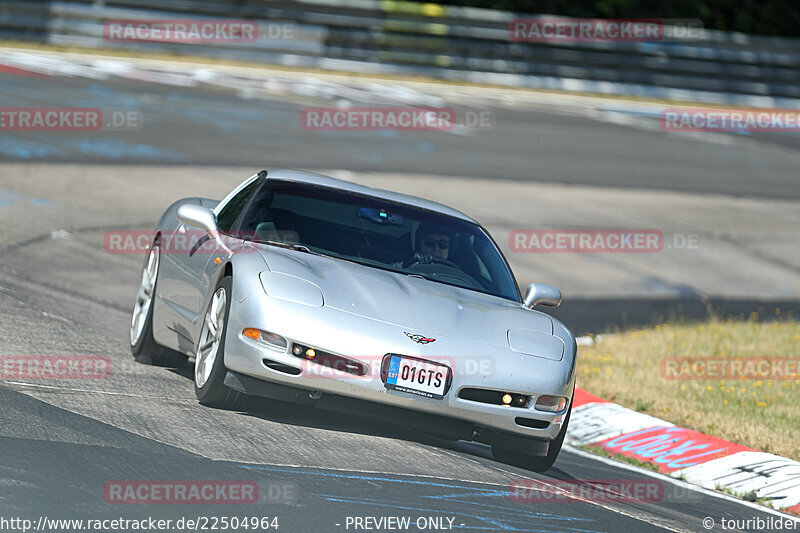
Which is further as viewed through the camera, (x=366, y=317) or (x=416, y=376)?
(x=366, y=317)

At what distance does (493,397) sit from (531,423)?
0.29 m

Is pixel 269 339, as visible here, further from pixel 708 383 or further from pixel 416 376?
pixel 708 383

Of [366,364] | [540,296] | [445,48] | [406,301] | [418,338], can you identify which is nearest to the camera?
[366,364]

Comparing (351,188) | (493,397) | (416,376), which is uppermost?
(351,188)

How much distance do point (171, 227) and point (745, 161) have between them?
16710 millimetres

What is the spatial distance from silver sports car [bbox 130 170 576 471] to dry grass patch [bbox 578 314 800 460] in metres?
2.04

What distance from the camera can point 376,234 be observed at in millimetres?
7570

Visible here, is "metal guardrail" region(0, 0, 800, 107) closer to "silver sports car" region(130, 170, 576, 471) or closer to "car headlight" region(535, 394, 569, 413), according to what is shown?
"silver sports car" region(130, 170, 576, 471)

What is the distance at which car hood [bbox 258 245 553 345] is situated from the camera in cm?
Result: 646

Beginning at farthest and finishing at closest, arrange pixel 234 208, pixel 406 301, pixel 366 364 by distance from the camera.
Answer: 1. pixel 234 208
2. pixel 406 301
3. pixel 366 364

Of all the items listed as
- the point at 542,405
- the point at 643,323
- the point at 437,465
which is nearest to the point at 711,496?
the point at 542,405

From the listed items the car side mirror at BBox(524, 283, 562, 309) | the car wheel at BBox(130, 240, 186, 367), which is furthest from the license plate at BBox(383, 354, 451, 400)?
the car wheel at BBox(130, 240, 186, 367)

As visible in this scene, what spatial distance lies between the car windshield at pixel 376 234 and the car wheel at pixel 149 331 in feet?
3.72

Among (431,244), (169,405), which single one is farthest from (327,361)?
(431,244)
